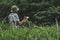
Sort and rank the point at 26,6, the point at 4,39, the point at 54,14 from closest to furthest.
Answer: the point at 4,39, the point at 54,14, the point at 26,6

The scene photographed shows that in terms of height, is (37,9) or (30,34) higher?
(30,34)

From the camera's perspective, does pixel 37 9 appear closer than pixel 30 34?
No

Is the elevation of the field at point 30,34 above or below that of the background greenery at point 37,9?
above

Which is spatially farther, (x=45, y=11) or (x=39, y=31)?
(x=45, y=11)

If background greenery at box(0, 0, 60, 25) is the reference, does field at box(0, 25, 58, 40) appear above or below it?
above

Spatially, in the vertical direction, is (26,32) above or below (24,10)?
above

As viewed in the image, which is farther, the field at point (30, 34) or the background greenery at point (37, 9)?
the background greenery at point (37, 9)

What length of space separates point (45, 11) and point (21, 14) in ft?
5.06

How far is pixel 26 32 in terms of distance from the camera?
178 inches

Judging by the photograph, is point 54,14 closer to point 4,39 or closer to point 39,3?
point 39,3

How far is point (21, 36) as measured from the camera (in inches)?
173

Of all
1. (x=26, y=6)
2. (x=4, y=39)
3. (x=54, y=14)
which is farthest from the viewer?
(x=26, y=6)

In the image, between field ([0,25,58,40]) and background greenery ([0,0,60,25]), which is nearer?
field ([0,25,58,40])

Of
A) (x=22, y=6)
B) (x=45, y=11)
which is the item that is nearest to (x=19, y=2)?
(x=22, y=6)
